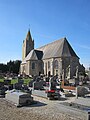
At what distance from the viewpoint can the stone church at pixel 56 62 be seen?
152ft

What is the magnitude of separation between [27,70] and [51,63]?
10.3 m

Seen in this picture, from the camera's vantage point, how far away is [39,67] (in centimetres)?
5519

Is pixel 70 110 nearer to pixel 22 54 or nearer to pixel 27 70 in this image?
pixel 27 70

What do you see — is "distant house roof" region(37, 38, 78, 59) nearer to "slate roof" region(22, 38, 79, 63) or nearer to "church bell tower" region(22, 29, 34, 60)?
"slate roof" region(22, 38, 79, 63)

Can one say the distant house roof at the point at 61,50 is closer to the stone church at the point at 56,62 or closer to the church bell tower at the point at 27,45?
the stone church at the point at 56,62

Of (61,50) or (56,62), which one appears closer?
(61,50)

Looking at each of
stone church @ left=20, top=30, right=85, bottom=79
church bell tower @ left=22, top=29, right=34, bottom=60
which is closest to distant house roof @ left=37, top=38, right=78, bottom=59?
stone church @ left=20, top=30, right=85, bottom=79

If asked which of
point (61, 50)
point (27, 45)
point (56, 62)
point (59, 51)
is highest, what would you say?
point (27, 45)

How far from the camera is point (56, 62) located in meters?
48.3

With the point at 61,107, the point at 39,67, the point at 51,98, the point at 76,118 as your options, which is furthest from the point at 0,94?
the point at 39,67

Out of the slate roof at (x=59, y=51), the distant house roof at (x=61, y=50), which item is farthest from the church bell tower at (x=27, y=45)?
the distant house roof at (x=61, y=50)

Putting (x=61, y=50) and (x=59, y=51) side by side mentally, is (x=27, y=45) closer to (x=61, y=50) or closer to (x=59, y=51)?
(x=59, y=51)

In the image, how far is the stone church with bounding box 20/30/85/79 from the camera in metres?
46.4

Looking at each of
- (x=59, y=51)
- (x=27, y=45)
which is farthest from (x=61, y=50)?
(x=27, y=45)
